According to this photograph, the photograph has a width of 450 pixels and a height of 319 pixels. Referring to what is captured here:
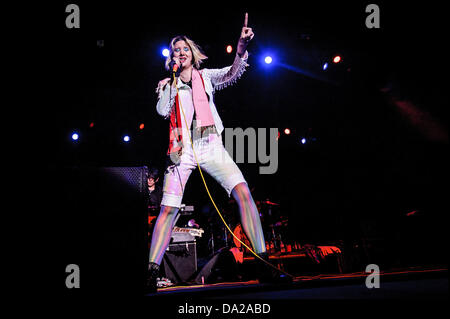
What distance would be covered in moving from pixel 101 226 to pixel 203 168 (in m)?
1.11

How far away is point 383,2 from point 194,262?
483cm

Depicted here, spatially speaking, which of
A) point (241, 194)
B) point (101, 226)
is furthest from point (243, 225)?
point (101, 226)

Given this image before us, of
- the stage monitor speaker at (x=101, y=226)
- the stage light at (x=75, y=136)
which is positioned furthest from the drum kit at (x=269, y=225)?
the stage monitor speaker at (x=101, y=226)

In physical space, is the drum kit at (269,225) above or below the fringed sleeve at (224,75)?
below

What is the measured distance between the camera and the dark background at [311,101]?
13.1 feet

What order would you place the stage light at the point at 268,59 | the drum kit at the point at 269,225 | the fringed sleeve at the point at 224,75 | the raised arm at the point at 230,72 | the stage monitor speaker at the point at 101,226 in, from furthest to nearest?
1. the drum kit at the point at 269,225
2. the stage light at the point at 268,59
3. the fringed sleeve at the point at 224,75
4. the raised arm at the point at 230,72
5. the stage monitor speaker at the point at 101,226

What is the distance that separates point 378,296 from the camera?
1.45 m

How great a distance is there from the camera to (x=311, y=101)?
6766 millimetres

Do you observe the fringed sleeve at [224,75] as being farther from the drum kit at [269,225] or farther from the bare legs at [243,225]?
the drum kit at [269,225]

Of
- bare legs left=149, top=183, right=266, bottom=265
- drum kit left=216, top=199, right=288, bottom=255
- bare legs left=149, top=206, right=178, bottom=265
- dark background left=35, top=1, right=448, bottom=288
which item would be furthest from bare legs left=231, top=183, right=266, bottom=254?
drum kit left=216, top=199, right=288, bottom=255

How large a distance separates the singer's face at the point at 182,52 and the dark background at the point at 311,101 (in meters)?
1.38

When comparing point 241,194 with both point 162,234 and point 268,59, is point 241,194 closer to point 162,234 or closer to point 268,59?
point 162,234

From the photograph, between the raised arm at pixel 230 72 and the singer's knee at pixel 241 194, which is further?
the raised arm at pixel 230 72

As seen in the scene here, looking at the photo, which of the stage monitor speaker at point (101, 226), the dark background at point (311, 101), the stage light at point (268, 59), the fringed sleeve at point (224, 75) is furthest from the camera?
the stage light at point (268, 59)
